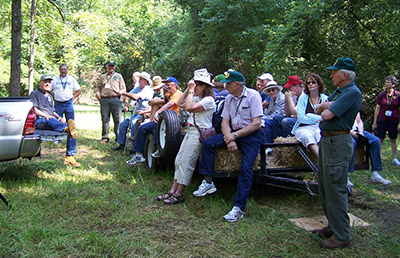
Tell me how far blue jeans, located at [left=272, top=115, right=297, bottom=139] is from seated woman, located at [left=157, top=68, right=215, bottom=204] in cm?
122

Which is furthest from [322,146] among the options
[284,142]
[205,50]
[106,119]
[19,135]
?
[205,50]

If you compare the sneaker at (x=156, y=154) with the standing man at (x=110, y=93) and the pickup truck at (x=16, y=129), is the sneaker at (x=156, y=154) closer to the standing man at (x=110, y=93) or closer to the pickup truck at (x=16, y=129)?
the pickup truck at (x=16, y=129)

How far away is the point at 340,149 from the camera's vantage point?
11.9 feet

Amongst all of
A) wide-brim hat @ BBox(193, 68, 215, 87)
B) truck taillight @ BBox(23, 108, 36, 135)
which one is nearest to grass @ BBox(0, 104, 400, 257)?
truck taillight @ BBox(23, 108, 36, 135)

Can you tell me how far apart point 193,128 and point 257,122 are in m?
0.95

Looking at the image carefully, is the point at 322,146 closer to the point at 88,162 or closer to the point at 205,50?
the point at 88,162

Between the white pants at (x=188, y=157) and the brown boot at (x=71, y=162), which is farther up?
the white pants at (x=188, y=157)

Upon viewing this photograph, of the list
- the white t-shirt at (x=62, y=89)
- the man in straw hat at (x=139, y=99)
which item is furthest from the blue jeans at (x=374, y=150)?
the white t-shirt at (x=62, y=89)

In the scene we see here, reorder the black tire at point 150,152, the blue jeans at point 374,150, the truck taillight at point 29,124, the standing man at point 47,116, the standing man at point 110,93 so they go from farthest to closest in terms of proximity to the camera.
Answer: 1. the standing man at point 110,93
2. the standing man at point 47,116
3. the black tire at point 150,152
4. the blue jeans at point 374,150
5. the truck taillight at point 29,124

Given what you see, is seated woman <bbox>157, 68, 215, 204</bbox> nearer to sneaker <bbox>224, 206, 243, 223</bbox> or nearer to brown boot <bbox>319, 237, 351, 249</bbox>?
sneaker <bbox>224, 206, 243, 223</bbox>

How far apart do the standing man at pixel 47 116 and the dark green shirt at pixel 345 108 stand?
15.8 ft

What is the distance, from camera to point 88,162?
24.2 feet

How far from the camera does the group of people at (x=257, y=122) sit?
143 inches

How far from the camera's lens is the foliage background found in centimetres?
1152
